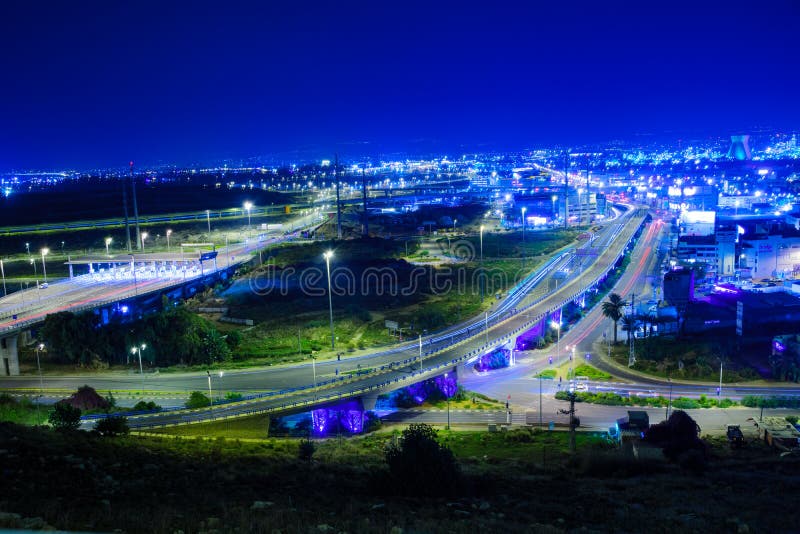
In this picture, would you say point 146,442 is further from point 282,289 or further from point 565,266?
point 565,266

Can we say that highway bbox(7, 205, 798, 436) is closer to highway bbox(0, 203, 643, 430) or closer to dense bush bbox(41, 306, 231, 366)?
highway bbox(0, 203, 643, 430)

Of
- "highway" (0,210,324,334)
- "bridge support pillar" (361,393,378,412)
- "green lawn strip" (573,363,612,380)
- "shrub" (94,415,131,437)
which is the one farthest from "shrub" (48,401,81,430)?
"green lawn strip" (573,363,612,380)

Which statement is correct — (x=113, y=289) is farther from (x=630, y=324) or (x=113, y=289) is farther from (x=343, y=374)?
(x=630, y=324)

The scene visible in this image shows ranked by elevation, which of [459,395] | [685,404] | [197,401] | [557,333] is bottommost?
[685,404]

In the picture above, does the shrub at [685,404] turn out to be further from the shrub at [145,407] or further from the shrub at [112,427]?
the shrub at [112,427]

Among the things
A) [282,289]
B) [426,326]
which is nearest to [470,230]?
[282,289]

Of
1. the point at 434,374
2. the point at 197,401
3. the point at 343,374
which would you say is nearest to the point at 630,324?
the point at 434,374
